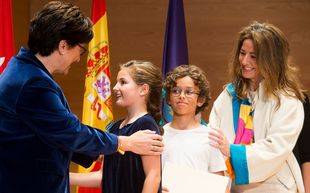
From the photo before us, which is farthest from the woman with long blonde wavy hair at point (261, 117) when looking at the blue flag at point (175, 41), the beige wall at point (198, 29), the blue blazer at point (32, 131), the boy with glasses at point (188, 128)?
the beige wall at point (198, 29)

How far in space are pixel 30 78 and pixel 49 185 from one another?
315 millimetres

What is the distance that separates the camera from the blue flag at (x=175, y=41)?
11.0ft

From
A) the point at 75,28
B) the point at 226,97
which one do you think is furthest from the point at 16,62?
the point at 226,97

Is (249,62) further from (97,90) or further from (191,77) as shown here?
(97,90)

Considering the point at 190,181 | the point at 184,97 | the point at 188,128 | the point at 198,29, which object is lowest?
the point at 190,181

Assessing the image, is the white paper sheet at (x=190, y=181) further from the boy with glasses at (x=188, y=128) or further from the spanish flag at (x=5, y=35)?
the spanish flag at (x=5, y=35)

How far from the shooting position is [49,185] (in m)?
1.50

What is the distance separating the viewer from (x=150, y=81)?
78.6 inches

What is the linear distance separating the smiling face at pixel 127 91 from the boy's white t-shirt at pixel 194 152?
0.33 meters

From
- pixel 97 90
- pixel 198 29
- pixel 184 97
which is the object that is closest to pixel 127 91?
pixel 184 97

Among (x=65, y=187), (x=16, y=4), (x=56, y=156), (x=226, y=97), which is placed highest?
(x=16, y=4)

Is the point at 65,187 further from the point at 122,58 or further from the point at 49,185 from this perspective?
the point at 122,58

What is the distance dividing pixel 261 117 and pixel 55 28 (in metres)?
0.90

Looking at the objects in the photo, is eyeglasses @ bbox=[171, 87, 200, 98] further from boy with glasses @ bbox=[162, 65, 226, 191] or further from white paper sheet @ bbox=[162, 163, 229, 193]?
white paper sheet @ bbox=[162, 163, 229, 193]
